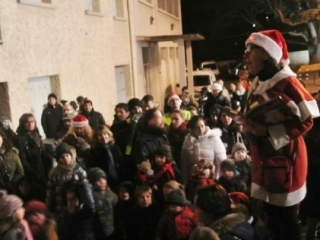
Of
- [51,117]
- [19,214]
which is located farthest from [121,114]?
[19,214]

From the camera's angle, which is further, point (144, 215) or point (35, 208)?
point (144, 215)

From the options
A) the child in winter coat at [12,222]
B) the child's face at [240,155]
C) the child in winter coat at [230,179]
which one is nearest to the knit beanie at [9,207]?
the child in winter coat at [12,222]

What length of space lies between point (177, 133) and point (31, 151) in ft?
6.08

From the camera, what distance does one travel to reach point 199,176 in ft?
17.5

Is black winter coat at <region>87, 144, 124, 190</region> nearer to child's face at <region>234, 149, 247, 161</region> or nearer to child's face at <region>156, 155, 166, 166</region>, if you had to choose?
child's face at <region>156, 155, 166, 166</region>

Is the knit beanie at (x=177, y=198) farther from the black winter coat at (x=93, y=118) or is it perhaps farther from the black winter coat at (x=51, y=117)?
the black winter coat at (x=51, y=117)

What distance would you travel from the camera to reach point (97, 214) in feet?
16.1

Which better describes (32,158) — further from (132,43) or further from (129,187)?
(132,43)

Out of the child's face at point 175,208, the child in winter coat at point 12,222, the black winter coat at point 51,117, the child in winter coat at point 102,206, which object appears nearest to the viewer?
the child in winter coat at point 12,222

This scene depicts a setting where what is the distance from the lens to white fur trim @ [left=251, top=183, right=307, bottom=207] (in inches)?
126

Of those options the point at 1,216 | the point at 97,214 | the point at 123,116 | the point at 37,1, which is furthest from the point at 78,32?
the point at 1,216

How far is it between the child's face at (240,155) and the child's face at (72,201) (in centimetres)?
191

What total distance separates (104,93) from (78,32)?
7.49 ft

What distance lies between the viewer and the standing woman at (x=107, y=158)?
5.83m
